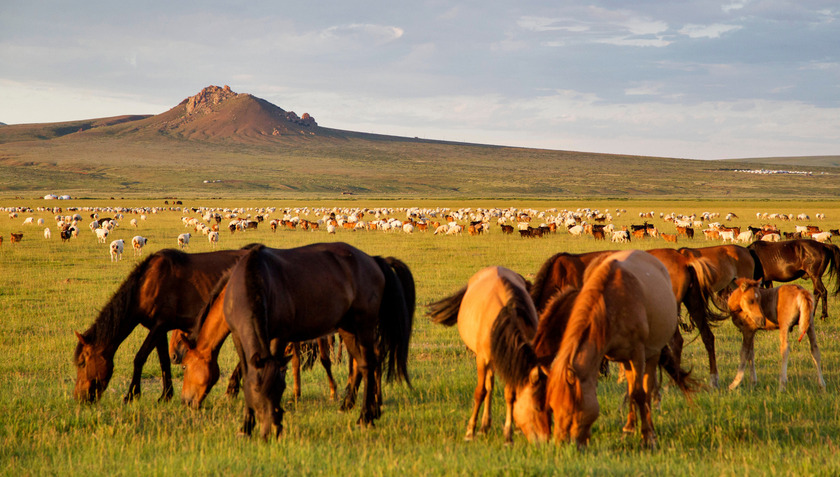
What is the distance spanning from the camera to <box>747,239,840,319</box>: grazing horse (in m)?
13.1

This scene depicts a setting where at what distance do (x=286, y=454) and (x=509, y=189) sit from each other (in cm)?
13317

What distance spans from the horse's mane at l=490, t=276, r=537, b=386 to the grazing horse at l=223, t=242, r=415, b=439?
1759 mm

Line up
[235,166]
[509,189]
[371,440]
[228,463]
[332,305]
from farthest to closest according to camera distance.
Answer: [235,166]
[509,189]
[332,305]
[371,440]
[228,463]

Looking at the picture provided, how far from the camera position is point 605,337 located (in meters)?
5.45

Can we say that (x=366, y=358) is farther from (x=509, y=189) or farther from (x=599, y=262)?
(x=509, y=189)

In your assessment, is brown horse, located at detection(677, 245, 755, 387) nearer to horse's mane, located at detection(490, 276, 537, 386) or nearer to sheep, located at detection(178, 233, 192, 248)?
horse's mane, located at detection(490, 276, 537, 386)

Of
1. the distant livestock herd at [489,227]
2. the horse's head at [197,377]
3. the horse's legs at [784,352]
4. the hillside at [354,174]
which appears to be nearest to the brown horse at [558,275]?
the horse's legs at [784,352]

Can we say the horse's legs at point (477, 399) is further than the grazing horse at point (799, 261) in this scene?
No

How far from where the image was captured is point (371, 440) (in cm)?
612

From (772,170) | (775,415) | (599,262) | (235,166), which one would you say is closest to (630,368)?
(599,262)

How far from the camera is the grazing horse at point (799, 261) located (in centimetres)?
1307

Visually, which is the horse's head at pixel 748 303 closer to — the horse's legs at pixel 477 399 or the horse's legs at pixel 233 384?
the horse's legs at pixel 477 399

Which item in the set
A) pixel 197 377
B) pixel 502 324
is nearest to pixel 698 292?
pixel 502 324

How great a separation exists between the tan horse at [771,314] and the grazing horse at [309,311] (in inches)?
171
